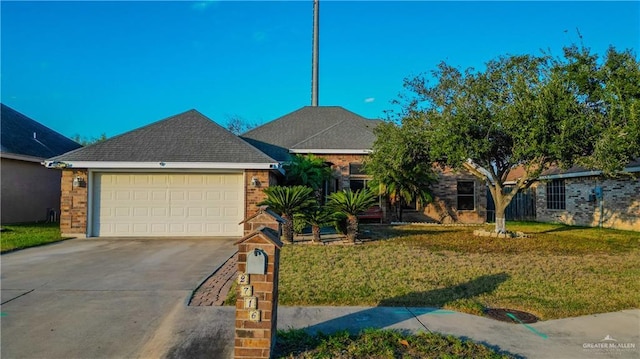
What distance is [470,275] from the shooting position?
7.12 m

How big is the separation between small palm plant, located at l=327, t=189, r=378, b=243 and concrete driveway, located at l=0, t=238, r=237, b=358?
340 cm

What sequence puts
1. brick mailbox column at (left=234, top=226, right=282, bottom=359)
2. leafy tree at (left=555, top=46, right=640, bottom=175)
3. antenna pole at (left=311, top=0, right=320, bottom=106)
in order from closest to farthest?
brick mailbox column at (left=234, top=226, right=282, bottom=359), leafy tree at (left=555, top=46, right=640, bottom=175), antenna pole at (left=311, top=0, right=320, bottom=106)

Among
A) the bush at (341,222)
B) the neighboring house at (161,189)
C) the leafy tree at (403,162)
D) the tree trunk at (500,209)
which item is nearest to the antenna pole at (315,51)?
the leafy tree at (403,162)

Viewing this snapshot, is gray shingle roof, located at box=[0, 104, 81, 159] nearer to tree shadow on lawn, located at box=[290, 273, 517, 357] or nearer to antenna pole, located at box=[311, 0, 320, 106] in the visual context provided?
antenna pole, located at box=[311, 0, 320, 106]

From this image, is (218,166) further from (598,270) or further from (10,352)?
(598,270)

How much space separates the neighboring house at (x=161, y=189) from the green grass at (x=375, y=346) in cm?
886

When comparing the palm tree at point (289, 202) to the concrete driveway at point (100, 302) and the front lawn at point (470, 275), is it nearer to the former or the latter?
the front lawn at point (470, 275)

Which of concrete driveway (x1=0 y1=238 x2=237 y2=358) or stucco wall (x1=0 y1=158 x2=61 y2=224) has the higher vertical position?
stucco wall (x1=0 y1=158 x2=61 y2=224)

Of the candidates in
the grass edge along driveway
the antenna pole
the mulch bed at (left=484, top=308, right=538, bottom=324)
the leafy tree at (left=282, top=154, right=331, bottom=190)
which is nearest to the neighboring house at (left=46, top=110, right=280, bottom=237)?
the grass edge along driveway

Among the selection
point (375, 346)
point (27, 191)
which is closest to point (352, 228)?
point (375, 346)

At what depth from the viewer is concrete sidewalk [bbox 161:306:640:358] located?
384 cm

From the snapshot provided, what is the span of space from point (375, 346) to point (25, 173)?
17.5 meters

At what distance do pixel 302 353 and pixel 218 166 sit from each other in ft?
31.2

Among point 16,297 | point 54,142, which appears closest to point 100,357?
point 16,297
